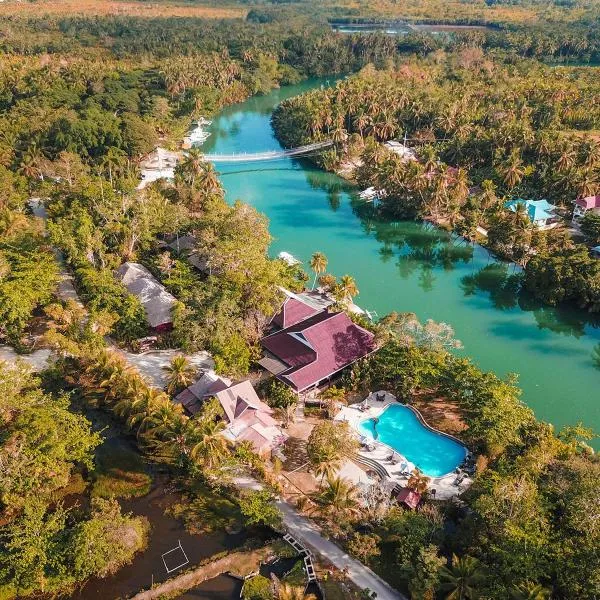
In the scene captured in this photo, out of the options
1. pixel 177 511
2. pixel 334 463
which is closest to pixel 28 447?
pixel 177 511

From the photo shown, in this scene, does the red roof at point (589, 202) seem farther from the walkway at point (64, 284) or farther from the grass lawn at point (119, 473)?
the grass lawn at point (119, 473)

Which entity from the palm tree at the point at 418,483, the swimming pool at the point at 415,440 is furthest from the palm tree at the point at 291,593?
the swimming pool at the point at 415,440

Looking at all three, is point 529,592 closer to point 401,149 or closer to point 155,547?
point 155,547

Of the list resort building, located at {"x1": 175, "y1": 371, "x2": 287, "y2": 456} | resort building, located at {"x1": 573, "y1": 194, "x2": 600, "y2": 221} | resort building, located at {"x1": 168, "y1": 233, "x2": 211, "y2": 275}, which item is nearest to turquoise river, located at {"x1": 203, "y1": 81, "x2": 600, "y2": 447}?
resort building, located at {"x1": 168, "y1": 233, "x2": 211, "y2": 275}

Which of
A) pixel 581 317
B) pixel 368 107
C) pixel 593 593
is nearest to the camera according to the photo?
pixel 593 593

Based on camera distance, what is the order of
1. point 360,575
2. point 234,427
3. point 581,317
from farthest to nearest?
point 581,317 < point 234,427 < point 360,575

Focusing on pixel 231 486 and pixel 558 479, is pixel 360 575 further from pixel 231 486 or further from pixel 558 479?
pixel 558 479

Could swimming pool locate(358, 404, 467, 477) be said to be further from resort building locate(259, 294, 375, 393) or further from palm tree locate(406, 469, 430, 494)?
resort building locate(259, 294, 375, 393)
